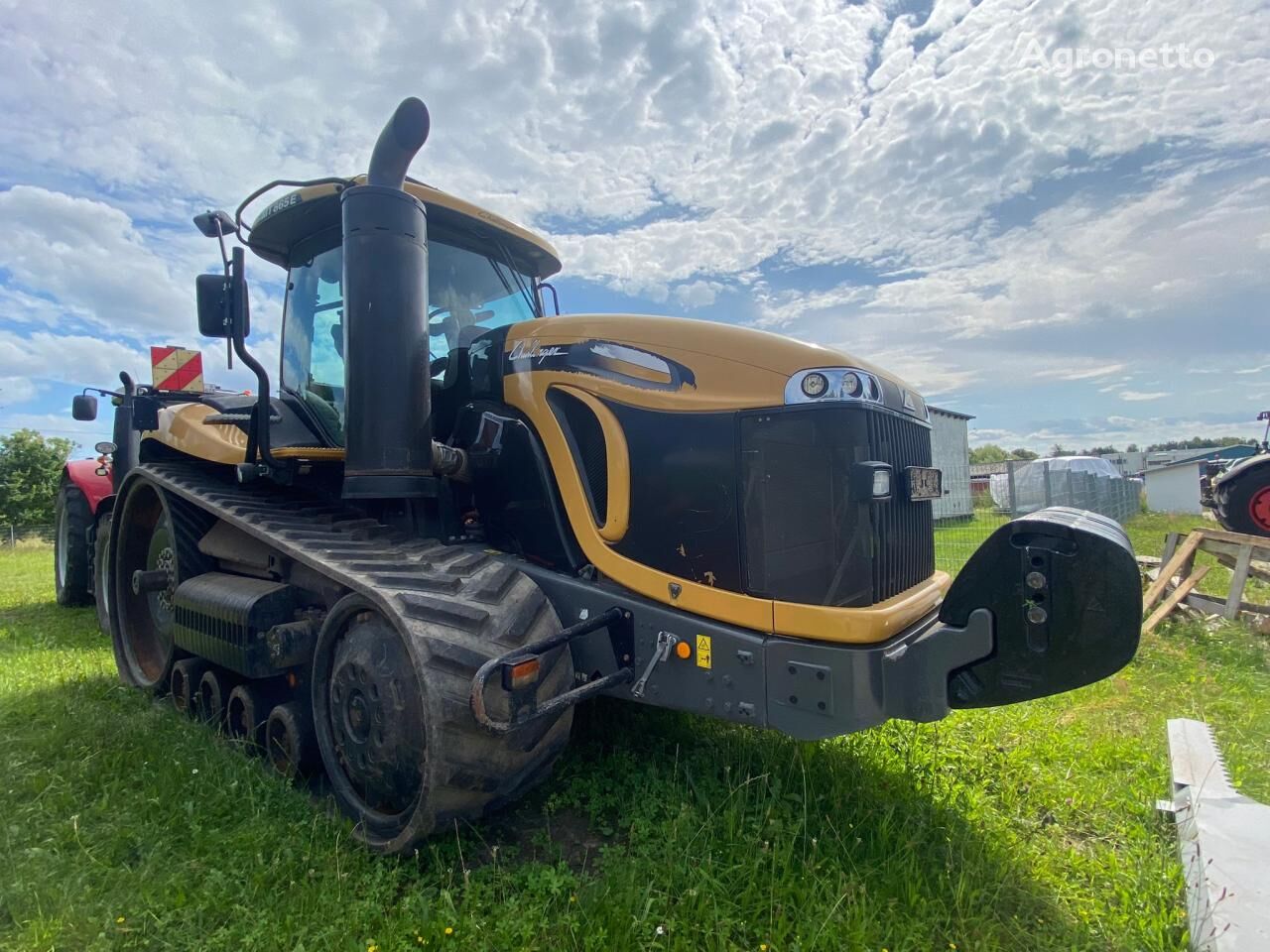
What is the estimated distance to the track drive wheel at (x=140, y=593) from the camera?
472 centimetres

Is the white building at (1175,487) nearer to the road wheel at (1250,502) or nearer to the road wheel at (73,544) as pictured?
the road wheel at (1250,502)

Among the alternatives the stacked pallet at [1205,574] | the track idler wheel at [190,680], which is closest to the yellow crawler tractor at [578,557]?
the track idler wheel at [190,680]

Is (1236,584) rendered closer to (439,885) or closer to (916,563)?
(916,563)

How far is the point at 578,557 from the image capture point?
2.95 m

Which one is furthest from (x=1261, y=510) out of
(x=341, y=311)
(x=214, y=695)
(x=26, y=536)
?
(x=26, y=536)

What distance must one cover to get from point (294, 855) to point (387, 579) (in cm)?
102

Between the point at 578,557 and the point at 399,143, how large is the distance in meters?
1.77

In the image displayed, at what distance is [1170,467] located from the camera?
998 inches

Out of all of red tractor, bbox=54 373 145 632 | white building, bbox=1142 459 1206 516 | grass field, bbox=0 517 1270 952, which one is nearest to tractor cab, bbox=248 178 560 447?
grass field, bbox=0 517 1270 952

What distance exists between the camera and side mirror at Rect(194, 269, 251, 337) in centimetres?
348

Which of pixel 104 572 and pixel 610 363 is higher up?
pixel 610 363

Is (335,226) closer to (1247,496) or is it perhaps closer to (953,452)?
(1247,496)

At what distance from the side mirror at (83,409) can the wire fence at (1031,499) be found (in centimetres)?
905

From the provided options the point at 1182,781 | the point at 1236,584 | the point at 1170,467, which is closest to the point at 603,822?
the point at 1182,781
